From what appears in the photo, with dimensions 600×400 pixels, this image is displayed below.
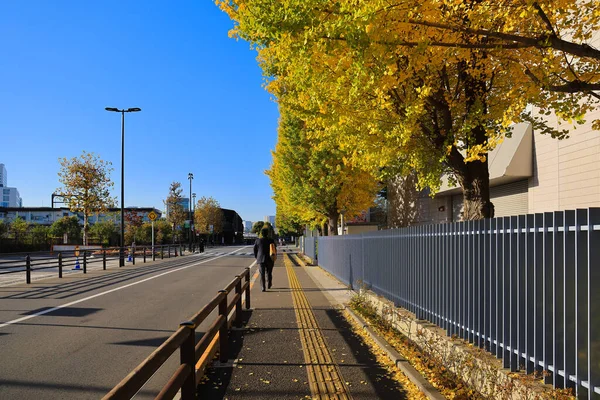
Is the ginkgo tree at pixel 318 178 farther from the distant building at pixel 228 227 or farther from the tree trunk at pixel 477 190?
the distant building at pixel 228 227

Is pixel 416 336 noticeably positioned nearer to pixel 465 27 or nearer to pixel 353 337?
pixel 353 337

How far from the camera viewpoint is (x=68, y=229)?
68.1 m

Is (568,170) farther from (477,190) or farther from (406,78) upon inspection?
(406,78)

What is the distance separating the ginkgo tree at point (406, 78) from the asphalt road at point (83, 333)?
4.87 meters

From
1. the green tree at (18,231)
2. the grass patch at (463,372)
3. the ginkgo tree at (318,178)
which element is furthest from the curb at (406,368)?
the green tree at (18,231)

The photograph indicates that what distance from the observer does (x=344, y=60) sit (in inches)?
305

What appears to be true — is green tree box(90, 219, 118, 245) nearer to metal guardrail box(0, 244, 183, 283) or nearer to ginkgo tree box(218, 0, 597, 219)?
metal guardrail box(0, 244, 183, 283)

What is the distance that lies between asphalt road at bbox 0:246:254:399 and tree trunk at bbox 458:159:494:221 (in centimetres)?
568

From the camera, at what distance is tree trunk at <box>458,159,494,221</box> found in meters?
9.09

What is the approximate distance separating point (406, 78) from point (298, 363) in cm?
526

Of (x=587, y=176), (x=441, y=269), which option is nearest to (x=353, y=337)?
(x=441, y=269)

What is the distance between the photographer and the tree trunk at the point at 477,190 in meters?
9.09

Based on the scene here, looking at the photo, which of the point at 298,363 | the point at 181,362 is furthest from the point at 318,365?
the point at 181,362

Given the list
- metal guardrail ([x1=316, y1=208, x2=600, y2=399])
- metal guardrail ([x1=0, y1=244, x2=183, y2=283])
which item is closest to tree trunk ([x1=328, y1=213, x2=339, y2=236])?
metal guardrail ([x1=0, y1=244, x2=183, y2=283])
